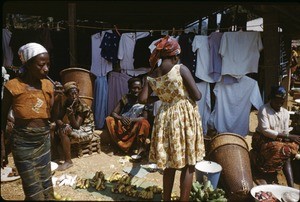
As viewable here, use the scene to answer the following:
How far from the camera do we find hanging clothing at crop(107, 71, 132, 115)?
6.86m

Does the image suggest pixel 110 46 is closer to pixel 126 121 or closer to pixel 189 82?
pixel 126 121

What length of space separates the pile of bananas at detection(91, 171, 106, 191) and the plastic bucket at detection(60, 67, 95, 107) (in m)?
2.25

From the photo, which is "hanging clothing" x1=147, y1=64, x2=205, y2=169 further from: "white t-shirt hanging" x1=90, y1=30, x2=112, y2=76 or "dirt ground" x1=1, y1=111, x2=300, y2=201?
"white t-shirt hanging" x1=90, y1=30, x2=112, y2=76

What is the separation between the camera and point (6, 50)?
6789mm

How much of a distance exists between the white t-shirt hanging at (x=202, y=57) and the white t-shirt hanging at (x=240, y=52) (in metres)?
0.33

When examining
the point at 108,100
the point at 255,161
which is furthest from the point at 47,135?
the point at 108,100

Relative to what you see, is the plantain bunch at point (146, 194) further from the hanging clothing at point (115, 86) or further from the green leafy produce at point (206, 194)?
the hanging clothing at point (115, 86)

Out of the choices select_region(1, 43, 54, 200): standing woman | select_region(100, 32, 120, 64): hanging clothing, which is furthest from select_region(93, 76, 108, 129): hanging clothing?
select_region(1, 43, 54, 200): standing woman

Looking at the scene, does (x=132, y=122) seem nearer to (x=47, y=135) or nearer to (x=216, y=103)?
(x=216, y=103)

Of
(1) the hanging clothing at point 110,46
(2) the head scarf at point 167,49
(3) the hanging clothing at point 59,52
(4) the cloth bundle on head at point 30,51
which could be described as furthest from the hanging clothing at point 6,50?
(2) the head scarf at point 167,49

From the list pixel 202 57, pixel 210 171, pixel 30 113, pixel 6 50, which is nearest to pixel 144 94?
pixel 30 113

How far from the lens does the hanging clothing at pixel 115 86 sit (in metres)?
6.86

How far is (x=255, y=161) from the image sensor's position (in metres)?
4.72

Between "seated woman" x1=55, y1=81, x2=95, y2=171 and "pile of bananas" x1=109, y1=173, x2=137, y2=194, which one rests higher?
"seated woman" x1=55, y1=81, x2=95, y2=171
